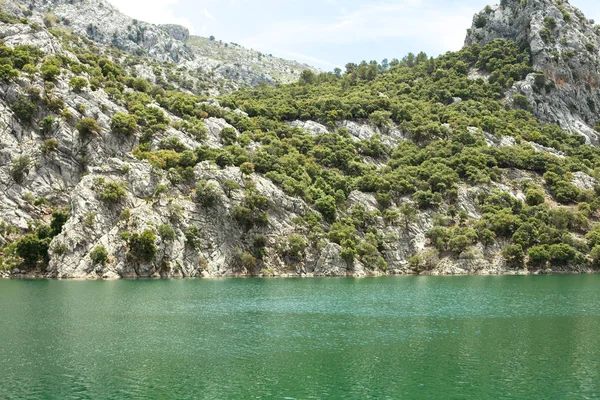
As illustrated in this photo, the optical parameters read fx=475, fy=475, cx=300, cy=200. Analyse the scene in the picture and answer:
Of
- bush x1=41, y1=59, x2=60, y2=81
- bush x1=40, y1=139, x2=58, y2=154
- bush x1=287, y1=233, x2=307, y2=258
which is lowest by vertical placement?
bush x1=287, y1=233, x2=307, y2=258

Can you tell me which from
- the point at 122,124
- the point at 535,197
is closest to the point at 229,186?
the point at 122,124

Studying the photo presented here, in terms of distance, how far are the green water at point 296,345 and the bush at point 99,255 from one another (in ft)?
71.9

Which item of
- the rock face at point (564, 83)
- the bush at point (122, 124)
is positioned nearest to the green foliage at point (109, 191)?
the bush at point (122, 124)

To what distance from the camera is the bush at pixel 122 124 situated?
121m

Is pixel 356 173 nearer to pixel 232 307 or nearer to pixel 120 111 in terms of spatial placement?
pixel 120 111

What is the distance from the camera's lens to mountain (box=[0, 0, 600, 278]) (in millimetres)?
101312

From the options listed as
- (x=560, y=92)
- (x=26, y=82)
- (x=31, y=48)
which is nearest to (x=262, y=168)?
(x=26, y=82)

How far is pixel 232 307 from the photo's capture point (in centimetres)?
5972

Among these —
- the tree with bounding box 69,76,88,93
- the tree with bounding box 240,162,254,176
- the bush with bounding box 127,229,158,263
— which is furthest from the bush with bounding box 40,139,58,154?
the tree with bounding box 240,162,254,176

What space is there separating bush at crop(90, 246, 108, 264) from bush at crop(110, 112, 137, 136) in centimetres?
3954

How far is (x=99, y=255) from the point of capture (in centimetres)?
9325

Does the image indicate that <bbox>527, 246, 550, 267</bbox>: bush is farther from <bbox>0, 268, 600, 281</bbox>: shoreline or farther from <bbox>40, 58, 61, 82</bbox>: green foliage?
<bbox>40, 58, 61, 82</bbox>: green foliage

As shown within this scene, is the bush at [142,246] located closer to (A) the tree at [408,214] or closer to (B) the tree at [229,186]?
(B) the tree at [229,186]

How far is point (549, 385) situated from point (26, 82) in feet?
420
